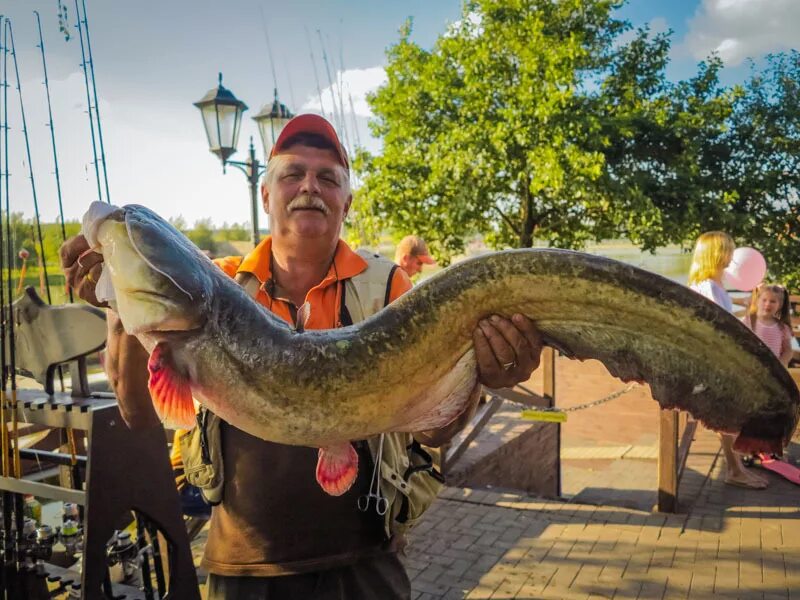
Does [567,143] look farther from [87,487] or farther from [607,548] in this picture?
[87,487]

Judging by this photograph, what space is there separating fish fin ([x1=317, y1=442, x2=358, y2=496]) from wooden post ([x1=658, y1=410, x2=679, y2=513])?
16.4 feet

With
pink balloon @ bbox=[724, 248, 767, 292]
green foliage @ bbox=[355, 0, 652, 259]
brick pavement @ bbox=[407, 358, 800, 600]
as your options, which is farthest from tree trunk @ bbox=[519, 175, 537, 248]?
brick pavement @ bbox=[407, 358, 800, 600]

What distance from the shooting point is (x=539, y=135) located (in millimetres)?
19828

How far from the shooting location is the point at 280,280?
2625 mm

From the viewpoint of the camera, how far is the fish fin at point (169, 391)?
1.81 m

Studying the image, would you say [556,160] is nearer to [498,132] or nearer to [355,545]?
[498,132]

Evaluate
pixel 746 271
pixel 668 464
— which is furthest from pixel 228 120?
pixel 746 271

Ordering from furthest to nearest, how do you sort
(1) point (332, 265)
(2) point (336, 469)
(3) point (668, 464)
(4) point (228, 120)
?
1. (4) point (228, 120)
2. (3) point (668, 464)
3. (1) point (332, 265)
4. (2) point (336, 469)

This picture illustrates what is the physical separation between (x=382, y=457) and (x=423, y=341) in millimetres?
723

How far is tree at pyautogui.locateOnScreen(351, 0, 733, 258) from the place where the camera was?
20000mm

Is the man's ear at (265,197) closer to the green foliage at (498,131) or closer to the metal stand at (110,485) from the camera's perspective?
the metal stand at (110,485)

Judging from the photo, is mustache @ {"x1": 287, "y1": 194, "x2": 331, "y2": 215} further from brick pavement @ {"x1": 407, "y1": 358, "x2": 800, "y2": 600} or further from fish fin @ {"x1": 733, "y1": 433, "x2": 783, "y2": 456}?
brick pavement @ {"x1": 407, "y1": 358, "x2": 800, "y2": 600}

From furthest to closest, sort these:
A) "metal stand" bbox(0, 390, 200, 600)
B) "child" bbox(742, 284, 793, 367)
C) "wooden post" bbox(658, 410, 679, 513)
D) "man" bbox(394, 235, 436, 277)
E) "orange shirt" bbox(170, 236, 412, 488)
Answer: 1. "man" bbox(394, 235, 436, 277)
2. "child" bbox(742, 284, 793, 367)
3. "wooden post" bbox(658, 410, 679, 513)
4. "metal stand" bbox(0, 390, 200, 600)
5. "orange shirt" bbox(170, 236, 412, 488)

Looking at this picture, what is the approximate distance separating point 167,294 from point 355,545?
1.28 metres
